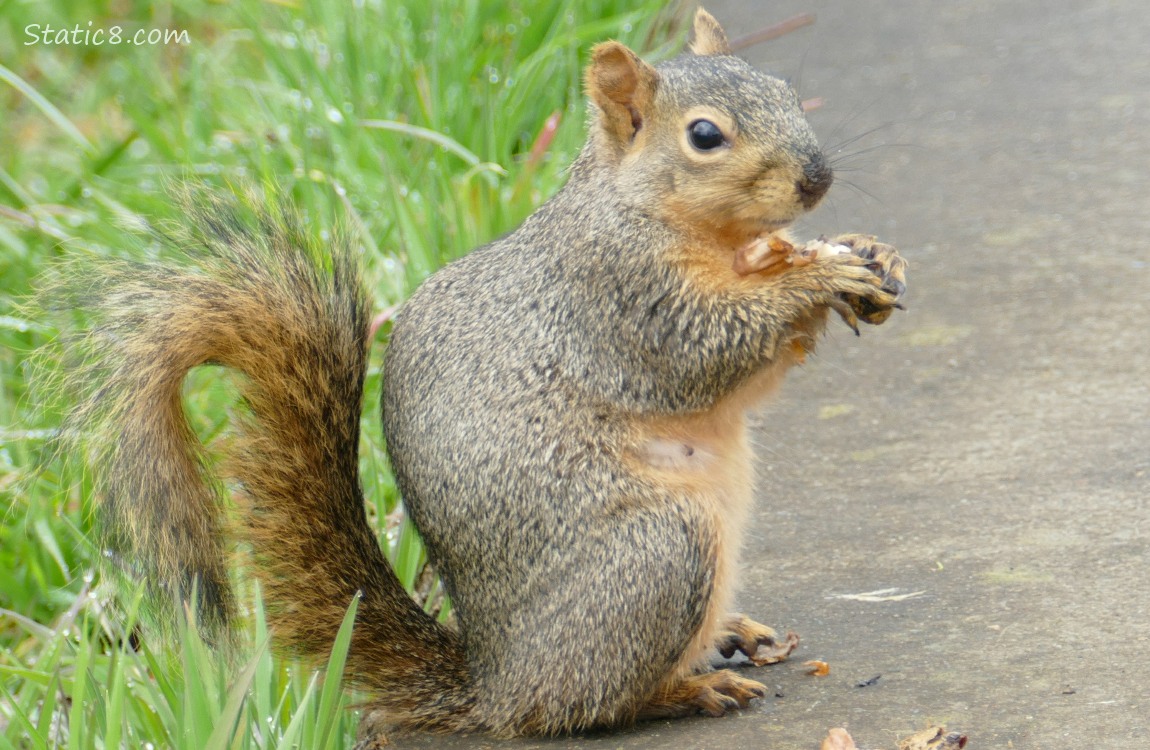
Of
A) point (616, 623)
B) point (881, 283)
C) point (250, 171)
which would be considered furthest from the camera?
point (250, 171)

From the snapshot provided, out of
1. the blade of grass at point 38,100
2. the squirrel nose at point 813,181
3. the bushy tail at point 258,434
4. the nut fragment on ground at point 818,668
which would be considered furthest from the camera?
the blade of grass at point 38,100

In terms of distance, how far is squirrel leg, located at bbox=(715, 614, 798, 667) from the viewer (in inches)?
89.6

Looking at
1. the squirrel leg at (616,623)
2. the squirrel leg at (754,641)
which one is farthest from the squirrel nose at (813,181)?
the squirrel leg at (754,641)

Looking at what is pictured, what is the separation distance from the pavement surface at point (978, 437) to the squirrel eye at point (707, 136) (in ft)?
2.42

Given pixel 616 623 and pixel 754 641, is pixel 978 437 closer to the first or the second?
pixel 754 641

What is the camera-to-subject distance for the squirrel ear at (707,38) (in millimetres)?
2768

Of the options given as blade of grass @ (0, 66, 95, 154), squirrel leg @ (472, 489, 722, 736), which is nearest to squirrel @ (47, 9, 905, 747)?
squirrel leg @ (472, 489, 722, 736)

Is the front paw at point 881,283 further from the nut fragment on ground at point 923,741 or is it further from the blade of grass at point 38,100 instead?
the blade of grass at point 38,100

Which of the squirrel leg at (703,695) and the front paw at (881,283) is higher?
the front paw at (881,283)

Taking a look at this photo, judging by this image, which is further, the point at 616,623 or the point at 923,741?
the point at 616,623

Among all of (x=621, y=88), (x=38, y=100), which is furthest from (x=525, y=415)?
(x=38, y=100)

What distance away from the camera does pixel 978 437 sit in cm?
283

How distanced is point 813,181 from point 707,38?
605mm

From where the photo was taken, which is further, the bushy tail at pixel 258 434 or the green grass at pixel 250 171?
the green grass at pixel 250 171
